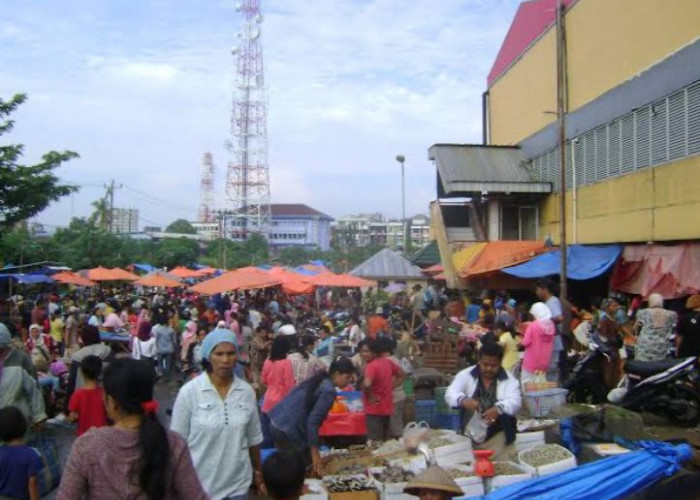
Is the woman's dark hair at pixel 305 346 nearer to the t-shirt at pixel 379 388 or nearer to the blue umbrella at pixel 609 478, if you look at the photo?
the t-shirt at pixel 379 388

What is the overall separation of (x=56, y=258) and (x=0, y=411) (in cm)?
3664

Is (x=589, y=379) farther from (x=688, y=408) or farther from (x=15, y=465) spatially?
(x=15, y=465)

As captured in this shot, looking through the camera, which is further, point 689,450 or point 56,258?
point 56,258

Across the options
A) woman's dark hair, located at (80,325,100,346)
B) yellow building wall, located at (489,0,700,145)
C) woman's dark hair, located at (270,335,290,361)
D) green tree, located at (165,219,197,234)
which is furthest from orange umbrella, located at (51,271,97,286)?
green tree, located at (165,219,197,234)

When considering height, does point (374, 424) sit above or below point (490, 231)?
below

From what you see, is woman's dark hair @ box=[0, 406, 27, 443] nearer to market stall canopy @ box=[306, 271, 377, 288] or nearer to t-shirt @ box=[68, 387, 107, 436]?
t-shirt @ box=[68, 387, 107, 436]

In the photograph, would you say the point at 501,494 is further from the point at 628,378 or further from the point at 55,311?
the point at 55,311

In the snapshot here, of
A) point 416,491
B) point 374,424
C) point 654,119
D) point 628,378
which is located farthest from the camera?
point 654,119

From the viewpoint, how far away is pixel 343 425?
7.80m

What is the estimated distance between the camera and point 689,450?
6.06 meters

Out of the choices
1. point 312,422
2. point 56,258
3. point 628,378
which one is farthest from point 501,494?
point 56,258

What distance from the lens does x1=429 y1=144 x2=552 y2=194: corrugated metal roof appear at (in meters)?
19.7

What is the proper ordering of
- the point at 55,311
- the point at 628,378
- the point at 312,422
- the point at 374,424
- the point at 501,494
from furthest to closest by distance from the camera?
1. the point at 55,311
2. the point at 628,378
3. the point at 374,424
4. the point at 312,422
5. the point at 501,494

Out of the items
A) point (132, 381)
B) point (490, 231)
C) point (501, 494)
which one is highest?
point (490, 231)
